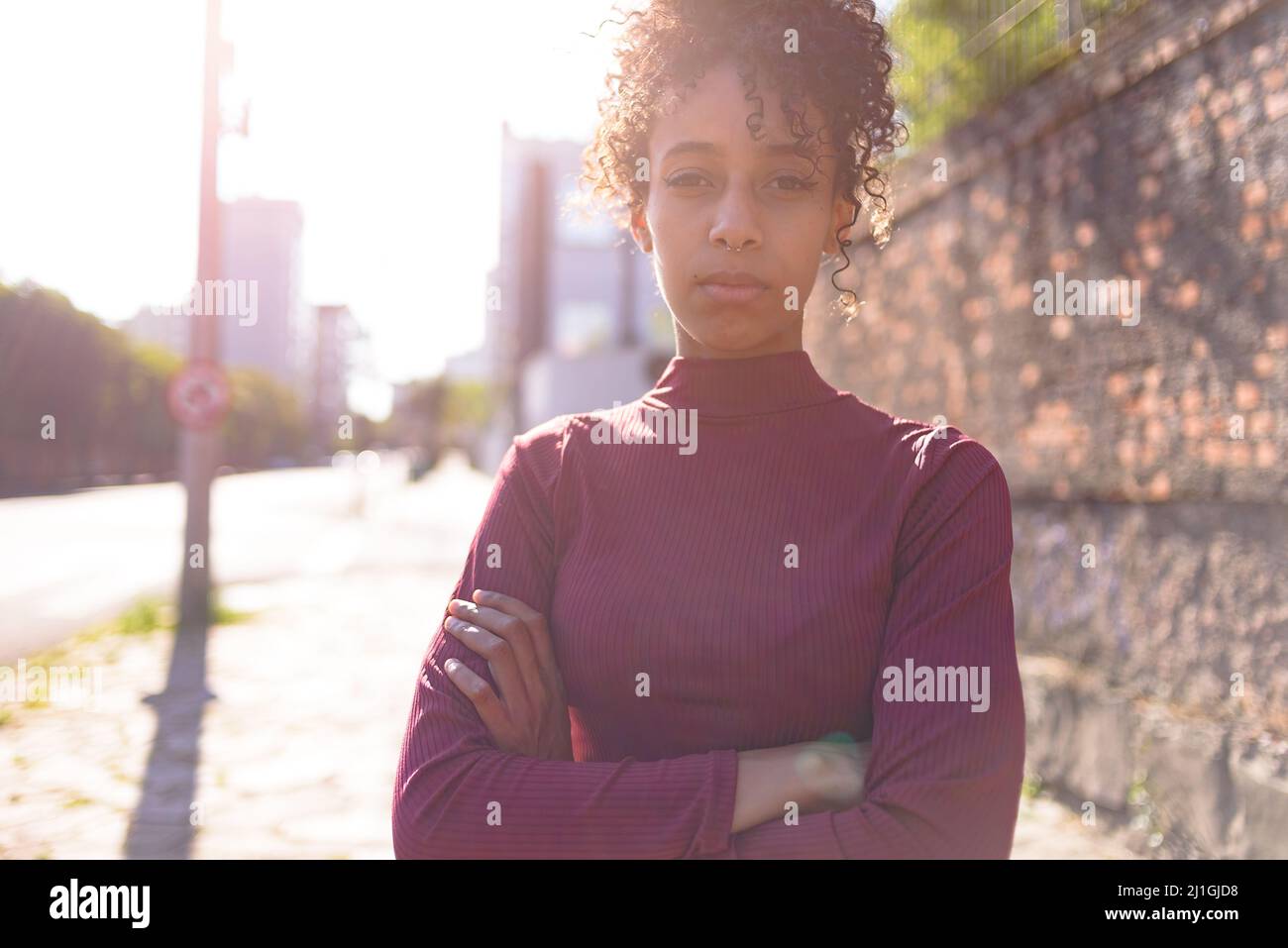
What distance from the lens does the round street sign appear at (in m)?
8.55

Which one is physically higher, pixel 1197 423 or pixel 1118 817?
pixel 1197 423

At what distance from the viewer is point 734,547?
61.5 inches

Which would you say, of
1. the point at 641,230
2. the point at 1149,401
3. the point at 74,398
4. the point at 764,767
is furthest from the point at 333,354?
the point at 764,767

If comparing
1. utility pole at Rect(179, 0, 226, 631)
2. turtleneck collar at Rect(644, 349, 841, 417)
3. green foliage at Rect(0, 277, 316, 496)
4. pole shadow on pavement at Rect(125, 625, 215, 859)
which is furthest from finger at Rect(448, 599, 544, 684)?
utility pole at Rect(179, 0, 226, 631)

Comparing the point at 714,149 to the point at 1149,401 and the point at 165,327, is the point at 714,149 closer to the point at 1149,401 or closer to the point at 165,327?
the point at 1149,401

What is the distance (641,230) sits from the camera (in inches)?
75.0

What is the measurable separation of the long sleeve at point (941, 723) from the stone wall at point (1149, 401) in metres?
2.49

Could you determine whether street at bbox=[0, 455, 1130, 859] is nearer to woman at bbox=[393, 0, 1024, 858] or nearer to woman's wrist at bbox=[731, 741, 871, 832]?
woman at bbox=[393, 0, 1024, 858]

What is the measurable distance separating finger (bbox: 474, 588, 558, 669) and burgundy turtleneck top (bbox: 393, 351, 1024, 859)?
0.09 ft

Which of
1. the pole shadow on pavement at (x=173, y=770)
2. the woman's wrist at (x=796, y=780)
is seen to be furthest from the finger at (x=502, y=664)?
the pole shadow on pavement at (x=173, y=770)
